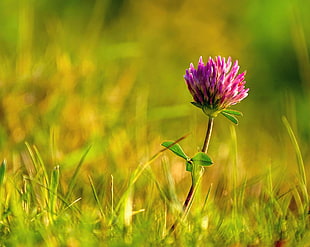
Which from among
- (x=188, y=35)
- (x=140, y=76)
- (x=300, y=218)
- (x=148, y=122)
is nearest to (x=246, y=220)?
(x=300, y=218)

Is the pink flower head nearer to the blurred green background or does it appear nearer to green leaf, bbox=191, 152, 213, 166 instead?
green leaf, bbox=191, 152, 213, 166

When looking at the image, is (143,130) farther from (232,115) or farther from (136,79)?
(136,79)

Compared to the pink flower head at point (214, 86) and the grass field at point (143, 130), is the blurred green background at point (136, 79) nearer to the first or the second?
the grass field at point (143, 130)

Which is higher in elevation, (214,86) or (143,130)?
(214,86)

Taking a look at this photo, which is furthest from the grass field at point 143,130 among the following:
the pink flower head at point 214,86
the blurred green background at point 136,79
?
the pink flower head at point 214,86

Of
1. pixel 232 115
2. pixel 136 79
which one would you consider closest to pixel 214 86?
pixel 232 115

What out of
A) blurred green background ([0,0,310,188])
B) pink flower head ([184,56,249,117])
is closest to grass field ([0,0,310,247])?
blurred green background ([0,0,310,188])
